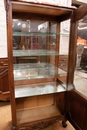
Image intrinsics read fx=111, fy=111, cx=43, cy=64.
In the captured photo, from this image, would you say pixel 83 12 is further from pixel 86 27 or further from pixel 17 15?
pixel 17 15

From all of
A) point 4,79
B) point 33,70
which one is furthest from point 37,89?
point 4,79

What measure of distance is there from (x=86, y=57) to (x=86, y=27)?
1.25 feet

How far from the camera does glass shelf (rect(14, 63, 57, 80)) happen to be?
1.64 m

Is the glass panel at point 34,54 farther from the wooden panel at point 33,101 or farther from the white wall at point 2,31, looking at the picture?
the white wall at point 2,31

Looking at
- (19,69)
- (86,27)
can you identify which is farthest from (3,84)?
(86,27)

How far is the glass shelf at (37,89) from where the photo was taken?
150 centimetres

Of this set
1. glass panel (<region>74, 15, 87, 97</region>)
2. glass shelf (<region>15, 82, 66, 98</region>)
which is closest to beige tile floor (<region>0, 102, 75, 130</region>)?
glass shelf (<region>15, 82, 66, 98</region>)

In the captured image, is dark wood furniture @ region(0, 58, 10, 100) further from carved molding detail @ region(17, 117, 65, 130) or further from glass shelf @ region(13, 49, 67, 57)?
carved molding detail @ region(17, 117, 65, 130)

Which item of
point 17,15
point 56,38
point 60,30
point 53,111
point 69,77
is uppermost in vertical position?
point 17,15

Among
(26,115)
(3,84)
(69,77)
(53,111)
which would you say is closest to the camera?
(69,77)

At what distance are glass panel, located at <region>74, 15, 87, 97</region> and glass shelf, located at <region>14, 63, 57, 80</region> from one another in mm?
396

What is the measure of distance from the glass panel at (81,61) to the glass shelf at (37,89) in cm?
26

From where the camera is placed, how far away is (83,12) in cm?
117

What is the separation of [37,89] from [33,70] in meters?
Answer: 0.31
